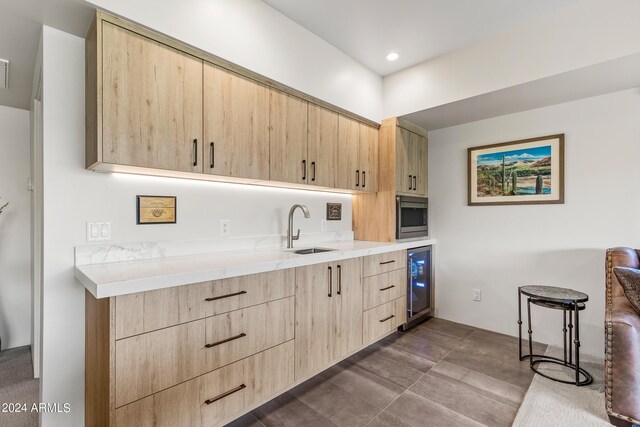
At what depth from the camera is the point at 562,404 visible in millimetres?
1941

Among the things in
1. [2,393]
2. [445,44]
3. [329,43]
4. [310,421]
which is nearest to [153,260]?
[310,421]

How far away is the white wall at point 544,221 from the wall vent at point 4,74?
12.6ft

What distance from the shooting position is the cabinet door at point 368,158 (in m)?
3.12

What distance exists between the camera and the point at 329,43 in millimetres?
2703

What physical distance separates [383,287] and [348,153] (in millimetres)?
1314

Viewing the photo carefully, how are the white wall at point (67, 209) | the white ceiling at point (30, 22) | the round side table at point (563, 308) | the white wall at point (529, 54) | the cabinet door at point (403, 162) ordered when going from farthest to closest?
1. the cabinet door at point (403, 162)
2. the round side table at point (563, 308)
3. the white wall at point (529, 54)
4. the white wall at point (67, 209)
5. the white ceiling at point (30, 22)

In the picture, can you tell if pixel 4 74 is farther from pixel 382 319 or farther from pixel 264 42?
pixel 382 319

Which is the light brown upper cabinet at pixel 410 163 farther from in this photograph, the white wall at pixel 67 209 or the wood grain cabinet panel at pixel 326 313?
the white wall at pixel 67 209

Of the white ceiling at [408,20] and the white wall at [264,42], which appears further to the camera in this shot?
the white ceiling at [408,20]

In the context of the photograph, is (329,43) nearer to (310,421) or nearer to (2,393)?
(310,421)

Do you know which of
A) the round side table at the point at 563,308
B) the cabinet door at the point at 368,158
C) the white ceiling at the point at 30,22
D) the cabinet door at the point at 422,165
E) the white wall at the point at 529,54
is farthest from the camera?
the cabinet door at the point at 422,165

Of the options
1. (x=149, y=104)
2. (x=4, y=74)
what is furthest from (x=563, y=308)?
(x=4, y=74)

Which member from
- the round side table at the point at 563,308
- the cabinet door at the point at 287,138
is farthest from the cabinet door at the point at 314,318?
the round side table at the point at 563,308

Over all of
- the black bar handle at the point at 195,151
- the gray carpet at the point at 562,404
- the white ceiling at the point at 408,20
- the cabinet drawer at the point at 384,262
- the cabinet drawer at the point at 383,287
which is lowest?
the gray carpet at the point at 562,404
